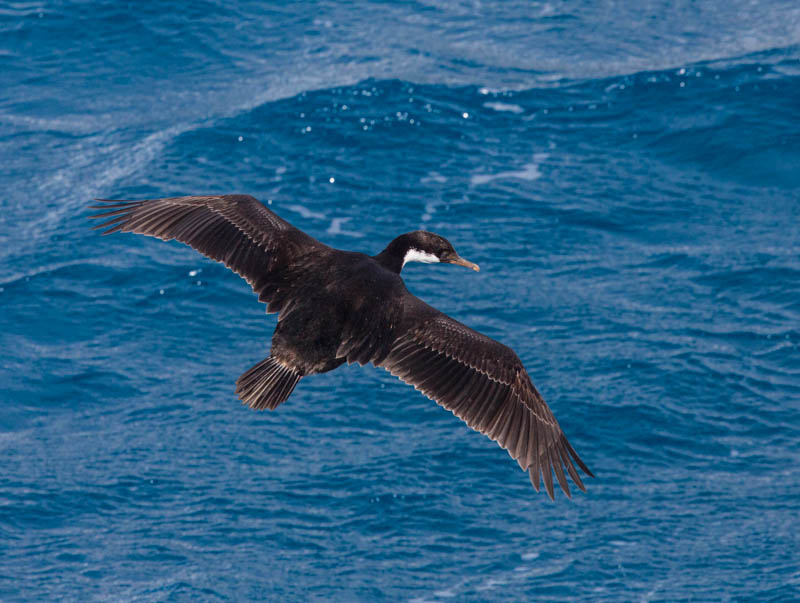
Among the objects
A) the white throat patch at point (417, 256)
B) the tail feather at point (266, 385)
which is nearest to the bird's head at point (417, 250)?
the white throat patch at point (417, 256)

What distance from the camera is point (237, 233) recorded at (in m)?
11.6

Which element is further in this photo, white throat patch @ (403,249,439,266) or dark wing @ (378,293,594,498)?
white throat patch @ (403,249,439,266)

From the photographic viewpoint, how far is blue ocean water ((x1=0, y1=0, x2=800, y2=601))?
15.5 metres

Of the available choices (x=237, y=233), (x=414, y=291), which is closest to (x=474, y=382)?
(x=237, y=233)

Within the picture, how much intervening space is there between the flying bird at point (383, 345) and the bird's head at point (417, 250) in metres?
0.02

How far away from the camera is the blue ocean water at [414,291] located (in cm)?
1550

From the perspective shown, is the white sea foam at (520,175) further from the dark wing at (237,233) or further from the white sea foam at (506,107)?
the dark wing at (237,233)

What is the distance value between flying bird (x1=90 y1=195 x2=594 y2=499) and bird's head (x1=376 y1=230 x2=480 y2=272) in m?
0.02

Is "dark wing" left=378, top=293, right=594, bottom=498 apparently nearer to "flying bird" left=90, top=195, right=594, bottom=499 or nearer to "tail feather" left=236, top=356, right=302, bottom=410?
"flying bird" left=90, top=195, right=594, bottom=499

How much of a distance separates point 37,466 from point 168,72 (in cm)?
1030

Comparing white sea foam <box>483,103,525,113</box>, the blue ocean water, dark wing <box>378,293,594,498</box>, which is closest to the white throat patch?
dark wing <box>378,293,594,498</box>

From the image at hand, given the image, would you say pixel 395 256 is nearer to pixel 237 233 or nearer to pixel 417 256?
pixel 417 256

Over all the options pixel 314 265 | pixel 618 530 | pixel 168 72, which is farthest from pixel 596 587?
pixel 168 72

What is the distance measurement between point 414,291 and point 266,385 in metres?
8.37
